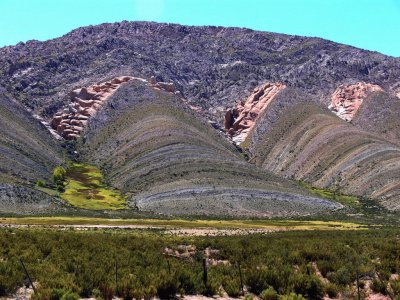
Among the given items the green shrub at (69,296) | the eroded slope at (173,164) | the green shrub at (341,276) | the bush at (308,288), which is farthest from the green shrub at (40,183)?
the green shrub at (69,296)

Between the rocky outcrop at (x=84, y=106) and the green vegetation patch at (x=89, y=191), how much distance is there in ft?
113

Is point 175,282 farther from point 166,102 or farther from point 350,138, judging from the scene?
point 166,102

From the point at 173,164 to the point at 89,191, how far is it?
22339 mm

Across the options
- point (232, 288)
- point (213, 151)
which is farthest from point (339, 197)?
point (232, 288)

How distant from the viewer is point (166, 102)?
172875 mm

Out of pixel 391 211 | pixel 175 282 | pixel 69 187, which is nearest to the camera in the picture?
pixel 175 282

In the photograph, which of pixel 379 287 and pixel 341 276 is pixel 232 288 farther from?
pixel 379 287

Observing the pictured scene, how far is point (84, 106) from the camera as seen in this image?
190375 mm

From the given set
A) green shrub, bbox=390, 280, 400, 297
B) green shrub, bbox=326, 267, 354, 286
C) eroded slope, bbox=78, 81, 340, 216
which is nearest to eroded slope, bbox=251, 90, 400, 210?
eroded slope, bbox=78, 81, 340, 216

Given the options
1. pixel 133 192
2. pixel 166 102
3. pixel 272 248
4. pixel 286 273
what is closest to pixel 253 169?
pixel 133 192

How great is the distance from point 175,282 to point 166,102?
507 ft

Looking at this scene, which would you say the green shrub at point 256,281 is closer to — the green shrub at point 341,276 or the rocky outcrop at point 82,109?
the green shrub at point 341,276

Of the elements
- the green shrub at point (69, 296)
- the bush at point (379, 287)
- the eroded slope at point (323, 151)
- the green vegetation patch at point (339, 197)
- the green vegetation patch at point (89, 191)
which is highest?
the eroded slope at point (323, 151)

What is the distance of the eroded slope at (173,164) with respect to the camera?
100m
